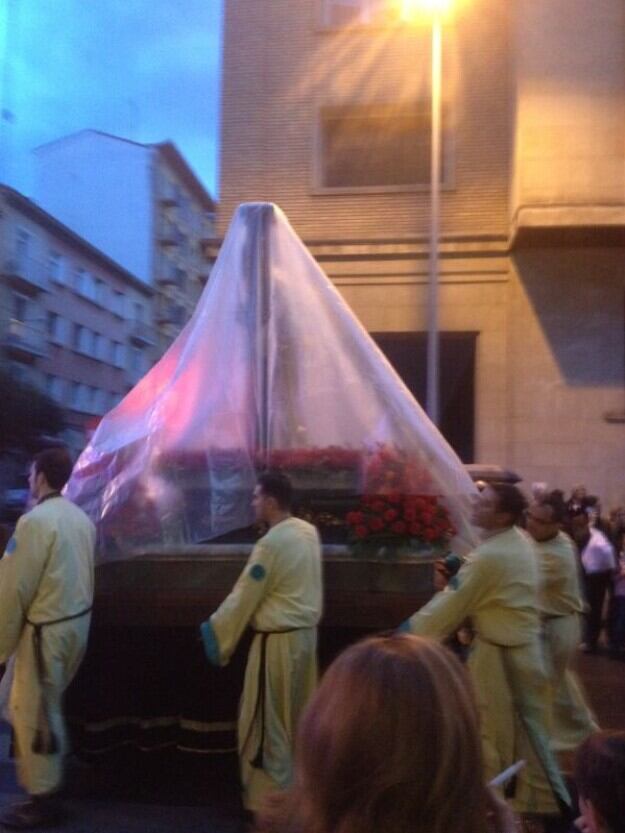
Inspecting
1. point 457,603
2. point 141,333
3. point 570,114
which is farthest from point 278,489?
point 141,333

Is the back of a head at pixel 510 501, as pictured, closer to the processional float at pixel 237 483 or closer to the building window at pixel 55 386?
the processional float at pixel 237 483

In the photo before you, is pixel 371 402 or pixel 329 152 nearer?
pixel 371 402

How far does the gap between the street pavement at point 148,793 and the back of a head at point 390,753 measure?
389cm

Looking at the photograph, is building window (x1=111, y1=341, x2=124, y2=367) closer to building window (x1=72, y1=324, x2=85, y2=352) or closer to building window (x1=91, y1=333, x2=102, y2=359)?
building window (x1=91, y1=333, x2=102, y2=359)

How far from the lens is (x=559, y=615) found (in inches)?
246

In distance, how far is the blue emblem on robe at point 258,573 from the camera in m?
5.18

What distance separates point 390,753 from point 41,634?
392cm

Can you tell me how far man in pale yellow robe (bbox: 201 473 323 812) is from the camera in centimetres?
515

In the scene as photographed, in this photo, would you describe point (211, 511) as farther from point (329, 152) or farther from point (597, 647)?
point (329, 152)

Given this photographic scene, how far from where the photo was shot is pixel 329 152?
18266 millimetres

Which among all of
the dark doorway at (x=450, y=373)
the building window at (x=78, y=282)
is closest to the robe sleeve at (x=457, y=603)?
the dark doorway at (x=450, y=373)

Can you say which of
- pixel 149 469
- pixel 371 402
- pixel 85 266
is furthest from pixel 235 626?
pixel 85 266

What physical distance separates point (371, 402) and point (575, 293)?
407 inches

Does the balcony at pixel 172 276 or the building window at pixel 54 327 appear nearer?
the balcony at pixel 172 276
